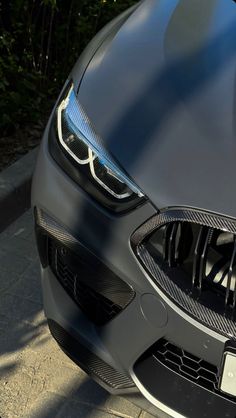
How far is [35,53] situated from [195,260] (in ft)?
9.84

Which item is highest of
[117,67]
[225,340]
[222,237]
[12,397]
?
[117,67]

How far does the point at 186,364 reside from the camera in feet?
6.19

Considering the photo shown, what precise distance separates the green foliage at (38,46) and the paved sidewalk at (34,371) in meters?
1.34

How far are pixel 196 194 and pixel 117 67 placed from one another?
60 centimetres

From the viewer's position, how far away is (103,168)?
1926mm

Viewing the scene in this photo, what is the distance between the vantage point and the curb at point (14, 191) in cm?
346

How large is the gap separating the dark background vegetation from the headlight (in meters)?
1.74

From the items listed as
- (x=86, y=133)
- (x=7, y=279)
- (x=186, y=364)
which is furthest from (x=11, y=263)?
(x=186, y=364)

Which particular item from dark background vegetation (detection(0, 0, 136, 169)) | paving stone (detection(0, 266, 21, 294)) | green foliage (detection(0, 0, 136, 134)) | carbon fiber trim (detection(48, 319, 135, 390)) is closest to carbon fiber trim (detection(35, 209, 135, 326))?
carbon fiber trim (detection(48, 319, 135, 390))

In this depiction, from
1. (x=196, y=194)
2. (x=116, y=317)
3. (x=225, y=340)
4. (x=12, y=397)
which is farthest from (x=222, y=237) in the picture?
(x=12, y=397)

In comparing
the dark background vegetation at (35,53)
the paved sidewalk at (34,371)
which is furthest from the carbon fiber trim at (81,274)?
the dark background vegetation at (35,53)

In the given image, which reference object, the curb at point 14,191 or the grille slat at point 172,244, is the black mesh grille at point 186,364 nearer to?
the grille slat at point 172,244

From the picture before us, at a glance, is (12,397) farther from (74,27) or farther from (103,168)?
(74,27)

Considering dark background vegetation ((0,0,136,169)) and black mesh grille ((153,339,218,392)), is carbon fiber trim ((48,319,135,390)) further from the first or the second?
dark background vegetation ((0,0,136,169))
